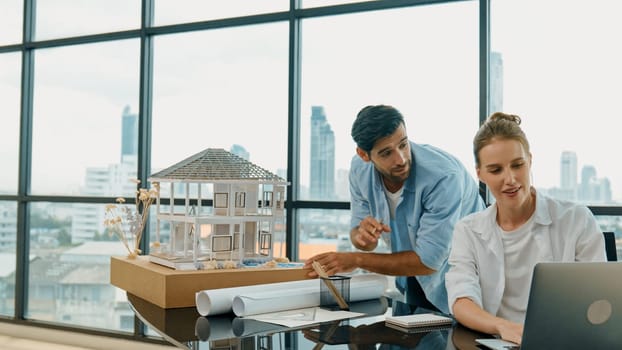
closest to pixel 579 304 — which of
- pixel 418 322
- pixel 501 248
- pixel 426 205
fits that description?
pixel 418 322

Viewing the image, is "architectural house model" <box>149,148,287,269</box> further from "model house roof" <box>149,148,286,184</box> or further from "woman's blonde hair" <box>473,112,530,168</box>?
"woman's blonde hair" <box>473,112,530,168</box>

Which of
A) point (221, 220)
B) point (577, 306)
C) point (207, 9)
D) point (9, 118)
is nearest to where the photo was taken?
point (577, 306)

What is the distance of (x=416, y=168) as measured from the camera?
2.54 metres

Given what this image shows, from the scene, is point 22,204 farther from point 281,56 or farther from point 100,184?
point 281,56

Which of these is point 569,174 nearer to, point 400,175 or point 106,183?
point 400,175

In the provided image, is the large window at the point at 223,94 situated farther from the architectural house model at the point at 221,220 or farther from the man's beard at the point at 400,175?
the architectural house model at the point at 221,220

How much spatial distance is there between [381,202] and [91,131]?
7.83 ft

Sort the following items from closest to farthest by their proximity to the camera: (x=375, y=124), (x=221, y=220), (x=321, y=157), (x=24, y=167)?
(x=221, y=220) → (x=375, y=124) → (x=321, y=157) → (x=24, y=167)

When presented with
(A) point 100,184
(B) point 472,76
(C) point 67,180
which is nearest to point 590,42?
(B) point 472,76

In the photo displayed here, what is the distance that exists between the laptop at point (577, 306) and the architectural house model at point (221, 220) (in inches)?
43.0

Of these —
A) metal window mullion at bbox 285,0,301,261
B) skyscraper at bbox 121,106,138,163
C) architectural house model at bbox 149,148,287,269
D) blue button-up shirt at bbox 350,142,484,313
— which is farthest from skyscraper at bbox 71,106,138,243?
architectural house model at bbox 149,148,287,269

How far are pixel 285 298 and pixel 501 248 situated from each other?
61 centimetres

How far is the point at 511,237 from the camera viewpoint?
1856 mm

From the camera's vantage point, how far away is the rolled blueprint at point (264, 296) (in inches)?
71.0
